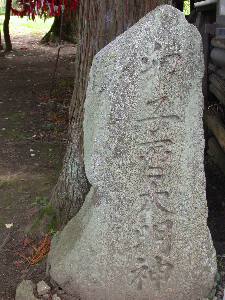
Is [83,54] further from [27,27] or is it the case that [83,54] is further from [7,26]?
[27,27]

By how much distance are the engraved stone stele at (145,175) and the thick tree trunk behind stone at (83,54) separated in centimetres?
70

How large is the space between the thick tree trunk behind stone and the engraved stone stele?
27.4 inches

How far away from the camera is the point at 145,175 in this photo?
9.51 feet

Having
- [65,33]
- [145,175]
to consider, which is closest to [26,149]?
[145,175]

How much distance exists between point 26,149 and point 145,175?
3532 millimetres

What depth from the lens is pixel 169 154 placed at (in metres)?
2.88

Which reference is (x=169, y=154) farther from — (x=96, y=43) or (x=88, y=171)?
(x=96, y=43)

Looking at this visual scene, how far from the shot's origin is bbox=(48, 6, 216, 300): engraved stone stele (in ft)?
8.86

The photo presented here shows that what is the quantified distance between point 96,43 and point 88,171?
46.5 inches

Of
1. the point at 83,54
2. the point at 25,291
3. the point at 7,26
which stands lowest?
the point at 25,291

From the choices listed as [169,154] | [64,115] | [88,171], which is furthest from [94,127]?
[64,115]

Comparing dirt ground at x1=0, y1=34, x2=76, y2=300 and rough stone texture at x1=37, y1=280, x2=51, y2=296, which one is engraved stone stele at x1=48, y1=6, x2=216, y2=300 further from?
dirt ground at x1=0, y1=34, x2=76, y2=300

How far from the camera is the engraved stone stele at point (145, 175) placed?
2699 millimetres

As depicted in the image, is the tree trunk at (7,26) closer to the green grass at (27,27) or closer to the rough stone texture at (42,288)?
the green grass at (27,27)
